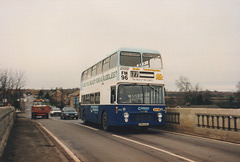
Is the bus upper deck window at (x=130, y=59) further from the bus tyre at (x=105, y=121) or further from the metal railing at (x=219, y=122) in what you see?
the metal railing at (x=219, y=122)

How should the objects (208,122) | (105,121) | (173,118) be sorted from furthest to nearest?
(105,121), (173,118), (208,122)

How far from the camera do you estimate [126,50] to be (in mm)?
14227

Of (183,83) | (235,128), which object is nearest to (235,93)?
(183,83)

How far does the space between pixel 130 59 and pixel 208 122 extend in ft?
16.4

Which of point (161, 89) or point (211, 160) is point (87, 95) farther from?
point (211, 160)

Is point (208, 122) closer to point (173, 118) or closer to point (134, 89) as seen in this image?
point (173, 118)

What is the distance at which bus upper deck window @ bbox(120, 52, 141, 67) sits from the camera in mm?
13984

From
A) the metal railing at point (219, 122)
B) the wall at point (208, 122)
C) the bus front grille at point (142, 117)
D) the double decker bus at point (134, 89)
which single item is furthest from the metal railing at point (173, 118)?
the metal railing at point (219, 122)

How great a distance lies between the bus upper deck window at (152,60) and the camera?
560 inches

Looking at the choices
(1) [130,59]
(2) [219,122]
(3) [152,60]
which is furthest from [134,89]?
(2) [219,122]

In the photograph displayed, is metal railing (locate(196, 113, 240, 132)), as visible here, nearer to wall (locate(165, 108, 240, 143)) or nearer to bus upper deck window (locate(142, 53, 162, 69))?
wall (locate(165, 108, 240, 143))

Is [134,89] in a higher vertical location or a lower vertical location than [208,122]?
higher

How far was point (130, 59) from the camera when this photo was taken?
14.1m

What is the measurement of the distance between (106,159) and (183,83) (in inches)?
4004
